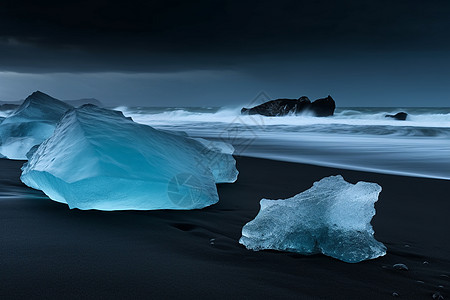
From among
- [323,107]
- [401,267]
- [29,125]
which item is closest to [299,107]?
[323,107]

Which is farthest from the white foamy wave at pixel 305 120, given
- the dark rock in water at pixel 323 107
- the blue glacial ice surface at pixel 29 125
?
the blue glacial ice surface at pixel 29 125

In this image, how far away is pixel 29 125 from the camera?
5.26m

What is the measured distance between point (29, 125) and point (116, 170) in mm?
3639

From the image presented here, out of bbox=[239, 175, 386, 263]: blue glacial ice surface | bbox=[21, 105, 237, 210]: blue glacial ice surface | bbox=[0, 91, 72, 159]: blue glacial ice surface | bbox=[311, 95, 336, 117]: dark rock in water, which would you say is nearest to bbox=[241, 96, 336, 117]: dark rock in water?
bbox=[311, 95, 336, 117]: dark rock in water

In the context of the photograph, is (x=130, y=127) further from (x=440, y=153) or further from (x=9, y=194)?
(x=440, y=153)

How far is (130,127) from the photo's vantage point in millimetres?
2840

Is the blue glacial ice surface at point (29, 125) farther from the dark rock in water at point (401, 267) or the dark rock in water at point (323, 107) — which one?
the dark rock in water at point (323, 107)

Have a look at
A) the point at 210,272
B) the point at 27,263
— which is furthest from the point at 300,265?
the point at 27,263

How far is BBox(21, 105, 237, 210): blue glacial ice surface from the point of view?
220cm

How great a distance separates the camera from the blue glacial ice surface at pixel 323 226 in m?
1.67

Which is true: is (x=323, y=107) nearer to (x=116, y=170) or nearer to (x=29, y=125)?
(x=29, y=125)

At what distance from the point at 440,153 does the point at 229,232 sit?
247 inches

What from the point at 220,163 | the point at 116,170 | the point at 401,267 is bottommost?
the point at 401,267

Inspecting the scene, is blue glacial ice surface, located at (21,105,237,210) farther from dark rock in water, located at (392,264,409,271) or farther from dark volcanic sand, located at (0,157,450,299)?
dark rock in water, located at (392,264,409,271)
